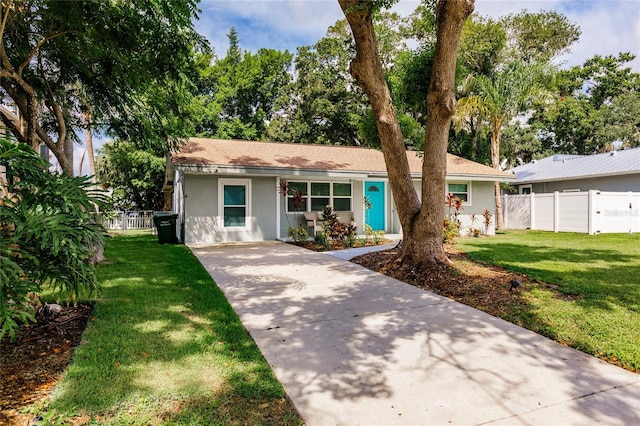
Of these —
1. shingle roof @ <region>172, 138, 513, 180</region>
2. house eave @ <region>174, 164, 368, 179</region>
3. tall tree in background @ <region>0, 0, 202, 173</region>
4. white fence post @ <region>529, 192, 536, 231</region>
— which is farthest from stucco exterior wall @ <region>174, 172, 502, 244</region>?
white fence post @ <region>529, 192, 536, 231</region>

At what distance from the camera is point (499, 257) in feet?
29.1

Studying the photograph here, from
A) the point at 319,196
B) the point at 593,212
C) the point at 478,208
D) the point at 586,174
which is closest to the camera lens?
the point at 319,196

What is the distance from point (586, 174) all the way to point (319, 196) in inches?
568

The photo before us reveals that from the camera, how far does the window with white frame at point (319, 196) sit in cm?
1363

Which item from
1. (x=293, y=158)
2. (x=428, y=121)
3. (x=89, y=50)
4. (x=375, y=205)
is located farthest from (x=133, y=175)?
(x=428, y=121)

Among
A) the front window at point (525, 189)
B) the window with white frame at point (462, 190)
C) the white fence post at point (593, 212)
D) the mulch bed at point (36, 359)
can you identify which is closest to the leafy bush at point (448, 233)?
the window with white frame at point (462, 190)

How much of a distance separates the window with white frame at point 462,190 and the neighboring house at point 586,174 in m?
7.27

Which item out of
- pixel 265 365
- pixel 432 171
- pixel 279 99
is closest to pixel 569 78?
pixel 279 99

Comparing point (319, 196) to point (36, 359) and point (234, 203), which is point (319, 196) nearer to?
point (234, 203)

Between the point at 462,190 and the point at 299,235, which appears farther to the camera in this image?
the point at 462,190

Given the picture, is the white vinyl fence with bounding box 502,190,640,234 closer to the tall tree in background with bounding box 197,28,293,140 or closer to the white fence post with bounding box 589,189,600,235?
the white fence post with bounding box 589,189,600,235

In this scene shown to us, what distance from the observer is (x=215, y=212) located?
12.4 metres

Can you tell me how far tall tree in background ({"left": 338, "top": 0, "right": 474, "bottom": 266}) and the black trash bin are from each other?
28.2 feet

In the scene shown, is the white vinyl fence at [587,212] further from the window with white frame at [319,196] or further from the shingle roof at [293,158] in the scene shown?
the window with white frame at [319,196]
